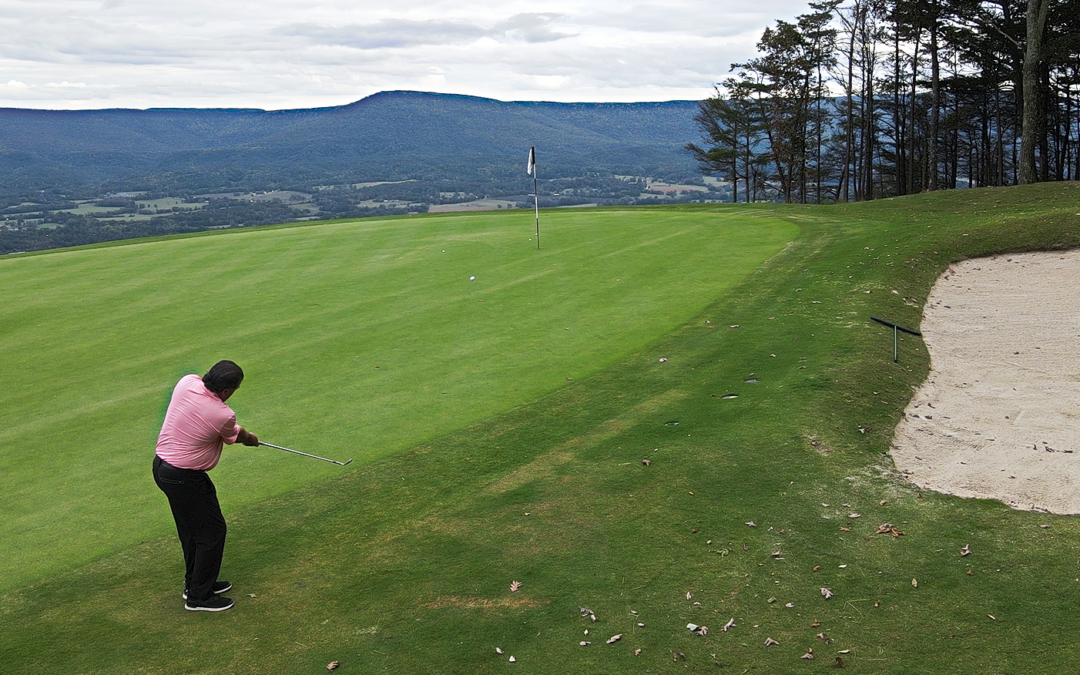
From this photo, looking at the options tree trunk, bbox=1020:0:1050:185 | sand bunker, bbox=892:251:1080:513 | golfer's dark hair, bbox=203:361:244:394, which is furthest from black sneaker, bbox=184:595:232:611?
tree trunk, bbox=1020:0:1050:185

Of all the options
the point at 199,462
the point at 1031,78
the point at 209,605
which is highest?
the point at 1031,78

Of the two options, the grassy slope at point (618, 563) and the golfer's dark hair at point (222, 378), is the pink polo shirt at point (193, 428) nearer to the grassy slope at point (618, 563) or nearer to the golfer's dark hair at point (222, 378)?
the golfer's dark hair at point (222, 378)

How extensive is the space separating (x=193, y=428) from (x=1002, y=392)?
938 centimetres

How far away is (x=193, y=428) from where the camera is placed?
585 cm

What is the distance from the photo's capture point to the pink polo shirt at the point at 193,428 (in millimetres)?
5855

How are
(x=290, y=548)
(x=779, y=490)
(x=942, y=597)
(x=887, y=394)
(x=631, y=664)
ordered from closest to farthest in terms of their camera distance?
(x=631, y=664) < (x=942, y=597) < (x=290, y=548) < (x=779, y=490) < (x=887, y=394)

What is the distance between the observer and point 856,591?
18.8 ft

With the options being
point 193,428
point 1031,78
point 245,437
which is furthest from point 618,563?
point 1031,78

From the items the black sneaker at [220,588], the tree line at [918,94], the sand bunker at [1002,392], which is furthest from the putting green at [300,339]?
the tree line at [918,94]

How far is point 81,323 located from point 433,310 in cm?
706

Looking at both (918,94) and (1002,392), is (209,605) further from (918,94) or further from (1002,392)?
(918,94)

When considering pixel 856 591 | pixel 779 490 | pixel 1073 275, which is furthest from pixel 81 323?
pixel 1073 275

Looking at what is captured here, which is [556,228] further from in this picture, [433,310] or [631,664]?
[631,664]

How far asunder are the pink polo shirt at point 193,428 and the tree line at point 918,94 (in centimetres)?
3206
